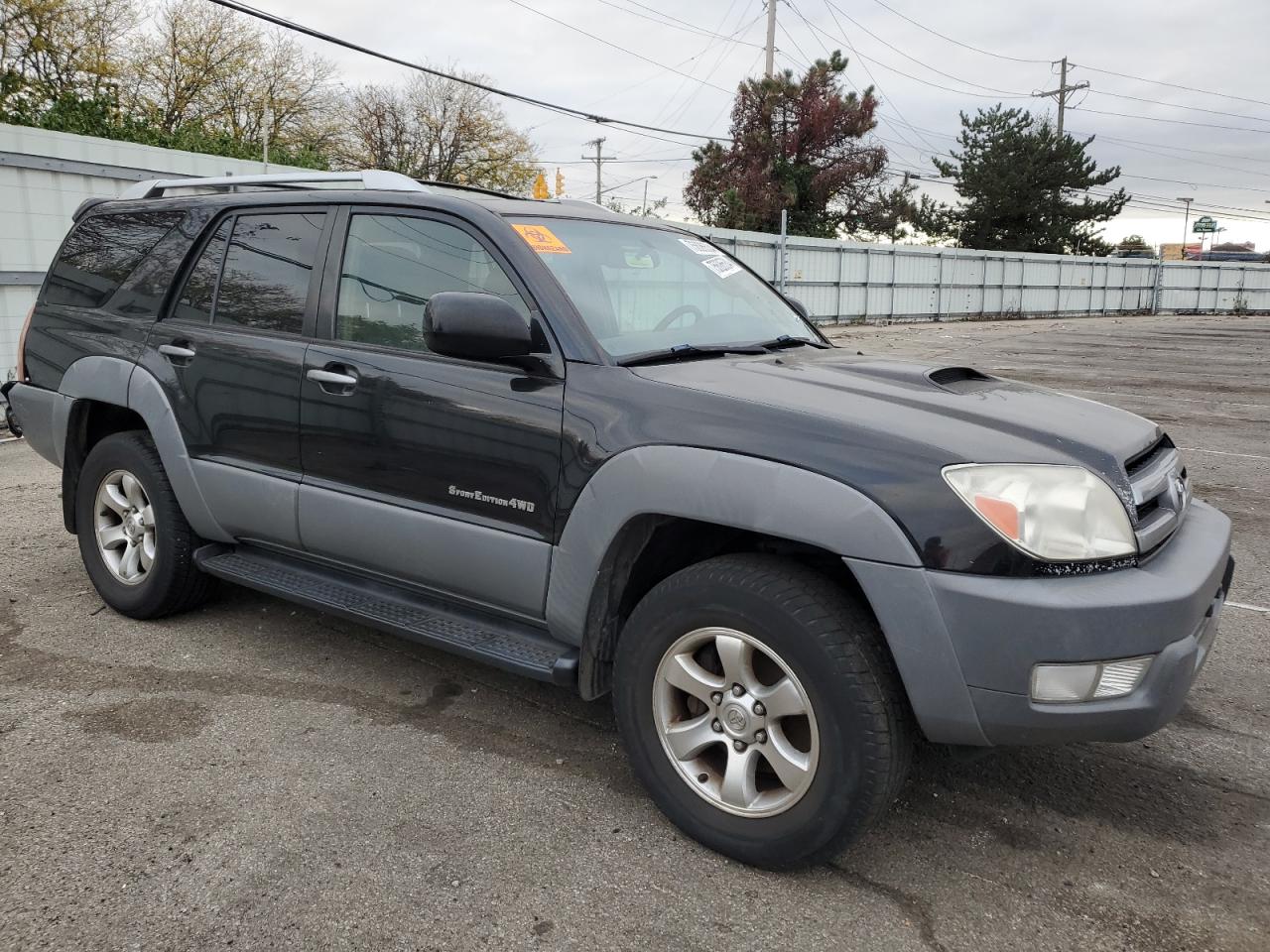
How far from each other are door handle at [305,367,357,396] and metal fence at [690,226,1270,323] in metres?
17.6

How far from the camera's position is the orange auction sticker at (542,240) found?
10.4ft

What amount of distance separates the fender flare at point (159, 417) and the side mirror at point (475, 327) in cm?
158

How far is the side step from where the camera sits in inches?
114

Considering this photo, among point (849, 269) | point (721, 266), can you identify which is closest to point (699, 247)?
point (721, 266)

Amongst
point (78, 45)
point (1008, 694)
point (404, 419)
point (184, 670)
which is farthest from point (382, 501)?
point (78, 45)

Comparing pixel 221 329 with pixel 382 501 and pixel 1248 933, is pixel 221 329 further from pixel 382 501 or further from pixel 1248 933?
pixel 1248 933

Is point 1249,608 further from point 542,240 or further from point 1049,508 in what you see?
point 542,240

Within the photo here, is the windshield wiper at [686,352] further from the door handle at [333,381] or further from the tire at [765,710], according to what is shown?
the door handle at [333,381]

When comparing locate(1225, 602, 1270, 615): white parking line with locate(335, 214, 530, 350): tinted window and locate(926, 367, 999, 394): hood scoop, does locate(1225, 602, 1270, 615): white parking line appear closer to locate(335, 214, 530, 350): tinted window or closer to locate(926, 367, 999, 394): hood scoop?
locate(926, 367, 999, 394): hood scoop

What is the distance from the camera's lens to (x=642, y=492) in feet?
8.64

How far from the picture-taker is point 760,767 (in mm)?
2646

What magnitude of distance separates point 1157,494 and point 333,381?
257cm

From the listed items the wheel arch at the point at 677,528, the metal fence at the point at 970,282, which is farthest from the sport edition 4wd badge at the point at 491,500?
the metal fence at the point at 970,282

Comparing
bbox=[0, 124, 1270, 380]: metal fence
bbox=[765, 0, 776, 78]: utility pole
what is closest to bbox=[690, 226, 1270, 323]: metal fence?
bbox=[0, 124, 1270, 380]: metal fence
